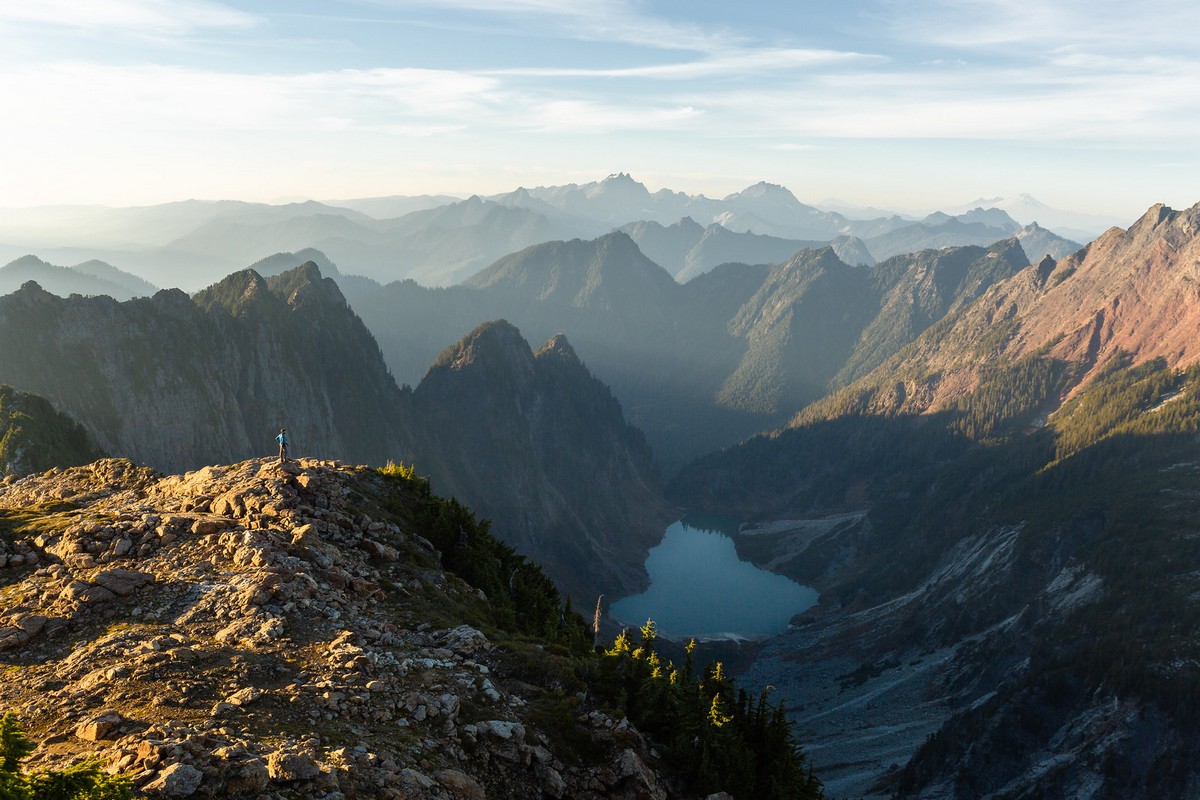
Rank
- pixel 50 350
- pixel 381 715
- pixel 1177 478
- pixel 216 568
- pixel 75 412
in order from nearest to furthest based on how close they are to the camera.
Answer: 1. pixel 381 715
2. pixel 216 568
3. pixel 75 412
4. pixel 50 350
5. pixel 1177 478

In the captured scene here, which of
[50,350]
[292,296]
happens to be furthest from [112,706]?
[292,296]

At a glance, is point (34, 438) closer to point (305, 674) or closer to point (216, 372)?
point (305, 674)

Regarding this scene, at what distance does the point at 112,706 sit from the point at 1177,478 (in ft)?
614

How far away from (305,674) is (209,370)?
132700 millimetres

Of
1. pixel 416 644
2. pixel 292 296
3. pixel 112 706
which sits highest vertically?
pixel 292 296

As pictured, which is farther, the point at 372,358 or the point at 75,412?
the point at 372,358

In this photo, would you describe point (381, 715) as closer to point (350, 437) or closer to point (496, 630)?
point (496, 630)

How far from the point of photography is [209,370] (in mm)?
138625

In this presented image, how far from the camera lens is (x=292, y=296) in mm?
180500

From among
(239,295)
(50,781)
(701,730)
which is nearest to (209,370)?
(239,295)

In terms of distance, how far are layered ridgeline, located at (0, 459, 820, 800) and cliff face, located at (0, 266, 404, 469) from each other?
89.6 m

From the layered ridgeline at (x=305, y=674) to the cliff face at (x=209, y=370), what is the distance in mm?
89581

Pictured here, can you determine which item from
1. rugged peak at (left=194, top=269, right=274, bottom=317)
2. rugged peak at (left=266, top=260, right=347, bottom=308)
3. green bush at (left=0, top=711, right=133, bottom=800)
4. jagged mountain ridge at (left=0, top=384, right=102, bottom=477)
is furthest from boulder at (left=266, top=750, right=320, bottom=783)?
rugged peak at (left=266, top=260, right=347, bottom=308)

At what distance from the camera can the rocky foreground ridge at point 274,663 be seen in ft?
62.5
